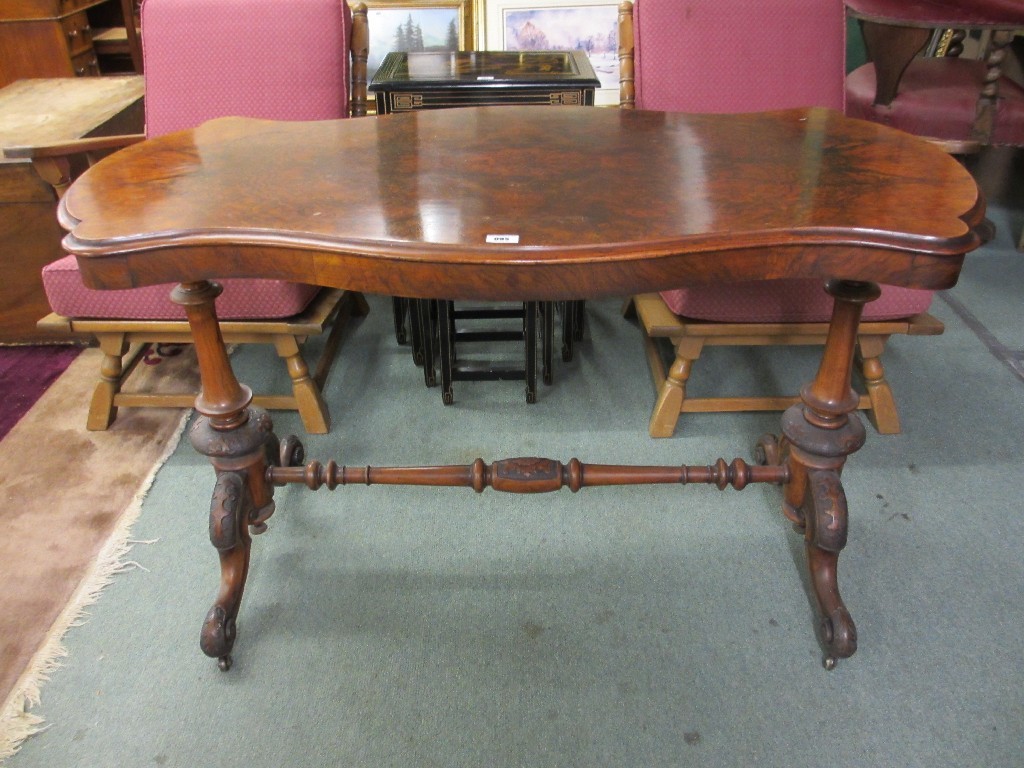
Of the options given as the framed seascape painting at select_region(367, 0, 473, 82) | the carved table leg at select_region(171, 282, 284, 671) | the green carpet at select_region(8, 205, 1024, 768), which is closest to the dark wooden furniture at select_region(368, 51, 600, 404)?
the green carpet at select_region(8, 205, 1024, 768)

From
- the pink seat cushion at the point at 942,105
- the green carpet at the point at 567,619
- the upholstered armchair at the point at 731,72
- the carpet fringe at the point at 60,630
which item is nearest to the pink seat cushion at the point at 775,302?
the upholstered armchair at the point at 731,72

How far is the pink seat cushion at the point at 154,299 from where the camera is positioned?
5.82 feet

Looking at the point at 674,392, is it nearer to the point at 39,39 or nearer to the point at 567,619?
the point at 567,619

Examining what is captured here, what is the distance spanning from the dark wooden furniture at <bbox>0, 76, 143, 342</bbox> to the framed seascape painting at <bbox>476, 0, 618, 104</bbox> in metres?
1.24

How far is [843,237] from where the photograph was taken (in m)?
1.02

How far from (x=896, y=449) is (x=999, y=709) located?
73 centimetres

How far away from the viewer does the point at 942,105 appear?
2.48 metres

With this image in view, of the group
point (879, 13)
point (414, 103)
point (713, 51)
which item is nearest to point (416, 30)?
point (414, 103)

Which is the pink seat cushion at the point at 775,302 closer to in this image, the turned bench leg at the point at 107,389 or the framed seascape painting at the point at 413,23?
the turned bench leg at the point at 107,389

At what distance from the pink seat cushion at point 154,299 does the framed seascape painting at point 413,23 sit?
1.34 metres

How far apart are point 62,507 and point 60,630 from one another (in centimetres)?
40

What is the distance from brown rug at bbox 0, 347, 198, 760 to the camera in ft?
4.74

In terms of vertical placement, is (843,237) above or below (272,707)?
above

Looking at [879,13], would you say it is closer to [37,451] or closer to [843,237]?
[843,237]
